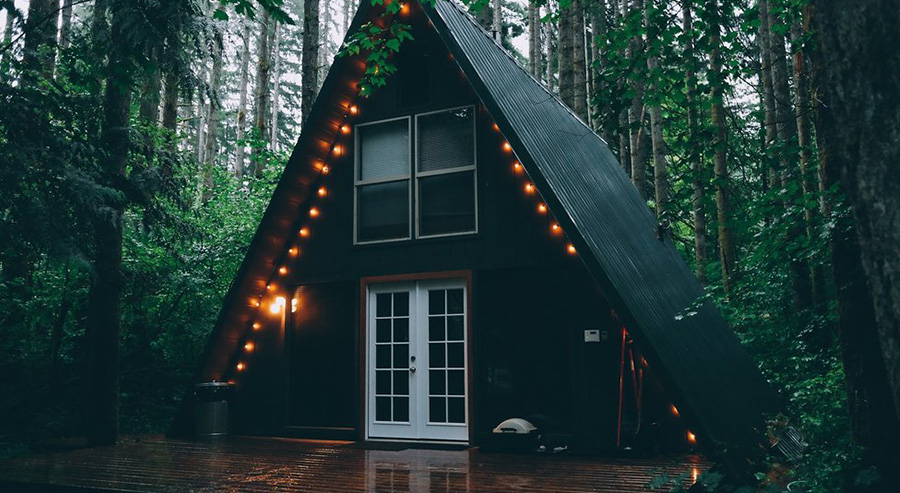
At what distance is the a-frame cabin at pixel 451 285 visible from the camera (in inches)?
298

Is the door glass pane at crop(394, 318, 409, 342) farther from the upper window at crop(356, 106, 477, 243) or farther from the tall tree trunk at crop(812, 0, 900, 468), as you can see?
the tall tree trunk at crop(812, 0, 900, 468)

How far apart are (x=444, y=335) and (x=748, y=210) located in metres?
3.97

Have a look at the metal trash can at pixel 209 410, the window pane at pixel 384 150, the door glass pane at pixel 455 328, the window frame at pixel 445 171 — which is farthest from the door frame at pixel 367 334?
the metal trash can at pixel 209 410

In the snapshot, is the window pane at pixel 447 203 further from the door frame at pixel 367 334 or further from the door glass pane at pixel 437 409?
the door glass pane at pixel 437 409

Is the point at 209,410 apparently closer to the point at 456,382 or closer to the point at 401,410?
the point at 401,410

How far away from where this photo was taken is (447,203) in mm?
8695

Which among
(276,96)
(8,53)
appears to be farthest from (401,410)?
(276,96)

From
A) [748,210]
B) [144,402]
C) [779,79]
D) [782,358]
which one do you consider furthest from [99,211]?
[779,79]

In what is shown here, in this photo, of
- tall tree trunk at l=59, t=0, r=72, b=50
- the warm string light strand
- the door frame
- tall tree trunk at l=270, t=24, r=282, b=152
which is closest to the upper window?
the warm string light strand

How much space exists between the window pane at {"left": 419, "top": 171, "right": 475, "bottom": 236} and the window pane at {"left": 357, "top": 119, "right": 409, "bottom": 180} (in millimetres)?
418

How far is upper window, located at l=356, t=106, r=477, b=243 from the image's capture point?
28.3 feet

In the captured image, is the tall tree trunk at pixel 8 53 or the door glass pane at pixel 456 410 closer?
the tall tree trunk at pixel 8 53

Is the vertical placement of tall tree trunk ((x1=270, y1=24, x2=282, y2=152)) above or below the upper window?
above

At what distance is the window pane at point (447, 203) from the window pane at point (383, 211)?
0.25 m
